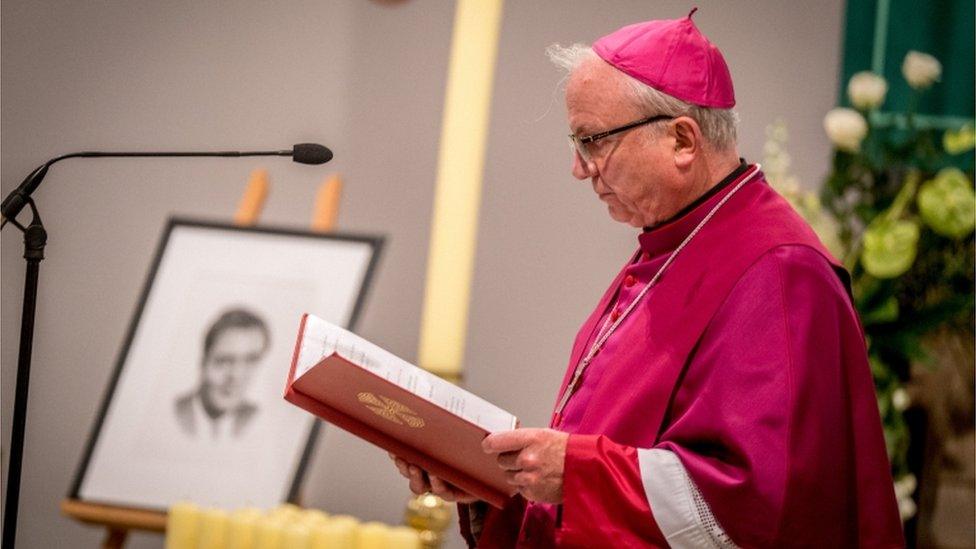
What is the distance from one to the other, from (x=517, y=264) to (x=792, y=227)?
1963mm

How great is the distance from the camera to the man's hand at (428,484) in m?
2.09

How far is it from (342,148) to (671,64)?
2.04 meters

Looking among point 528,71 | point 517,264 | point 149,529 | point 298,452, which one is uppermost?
point 528,71

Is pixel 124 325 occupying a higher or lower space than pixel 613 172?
lower

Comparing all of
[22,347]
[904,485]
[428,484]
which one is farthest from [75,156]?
[904,485]

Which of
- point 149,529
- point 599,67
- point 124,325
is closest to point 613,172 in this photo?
point 599,67

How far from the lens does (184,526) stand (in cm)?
303

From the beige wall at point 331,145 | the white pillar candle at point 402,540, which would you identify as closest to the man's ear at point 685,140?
the white pillar candle at point 402,540

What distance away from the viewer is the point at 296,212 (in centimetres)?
399

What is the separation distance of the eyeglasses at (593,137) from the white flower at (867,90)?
1688mm

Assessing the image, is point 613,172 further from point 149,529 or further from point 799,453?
point 149,529

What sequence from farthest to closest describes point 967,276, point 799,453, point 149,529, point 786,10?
point 786,10
point 967,276
point 149,529
point 799,453

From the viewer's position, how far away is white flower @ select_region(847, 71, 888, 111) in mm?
3529

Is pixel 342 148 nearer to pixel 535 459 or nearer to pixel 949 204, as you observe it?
pixel 949 204
